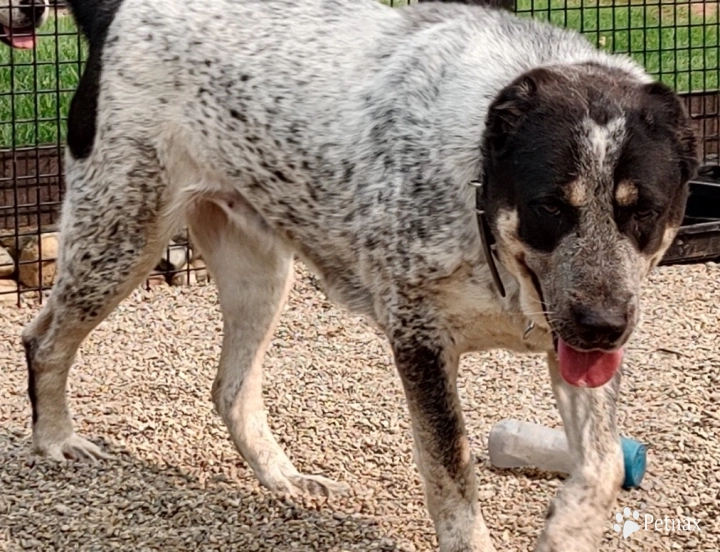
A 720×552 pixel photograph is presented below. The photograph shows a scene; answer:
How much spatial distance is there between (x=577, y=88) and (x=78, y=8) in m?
1.97

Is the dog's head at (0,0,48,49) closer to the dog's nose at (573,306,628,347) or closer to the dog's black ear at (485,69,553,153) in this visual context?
the dog's black ear at (485,69,553,153)

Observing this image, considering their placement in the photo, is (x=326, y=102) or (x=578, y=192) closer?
(x=578, y=192)

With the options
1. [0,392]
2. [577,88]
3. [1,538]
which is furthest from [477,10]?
[0,392]

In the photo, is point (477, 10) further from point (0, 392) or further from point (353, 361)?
point (0, 392)

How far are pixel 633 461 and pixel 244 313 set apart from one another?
141 centimetres

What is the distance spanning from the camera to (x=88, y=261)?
462cm

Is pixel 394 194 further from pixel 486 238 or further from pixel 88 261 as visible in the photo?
pixel 88 261

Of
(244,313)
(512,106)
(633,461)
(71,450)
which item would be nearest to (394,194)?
(512,106)

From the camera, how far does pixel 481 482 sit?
4.58 metres

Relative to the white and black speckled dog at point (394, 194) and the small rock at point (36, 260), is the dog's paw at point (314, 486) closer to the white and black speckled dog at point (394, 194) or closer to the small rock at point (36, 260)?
the white and black speckled dog at point (394, 194)

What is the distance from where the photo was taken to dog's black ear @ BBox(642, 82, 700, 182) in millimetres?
3438

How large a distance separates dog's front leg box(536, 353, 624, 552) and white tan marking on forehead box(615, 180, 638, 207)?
696 mm

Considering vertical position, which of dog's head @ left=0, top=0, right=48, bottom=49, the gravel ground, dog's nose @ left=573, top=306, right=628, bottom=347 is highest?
dog's nose @ left=573, top=306, right=628, bottom=347

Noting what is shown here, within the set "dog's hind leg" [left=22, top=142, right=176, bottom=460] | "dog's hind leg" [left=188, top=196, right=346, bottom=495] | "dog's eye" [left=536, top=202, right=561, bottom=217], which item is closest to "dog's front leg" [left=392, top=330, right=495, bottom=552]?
"dog's eye" [left=536, top=202, right=561, bottom=217]
